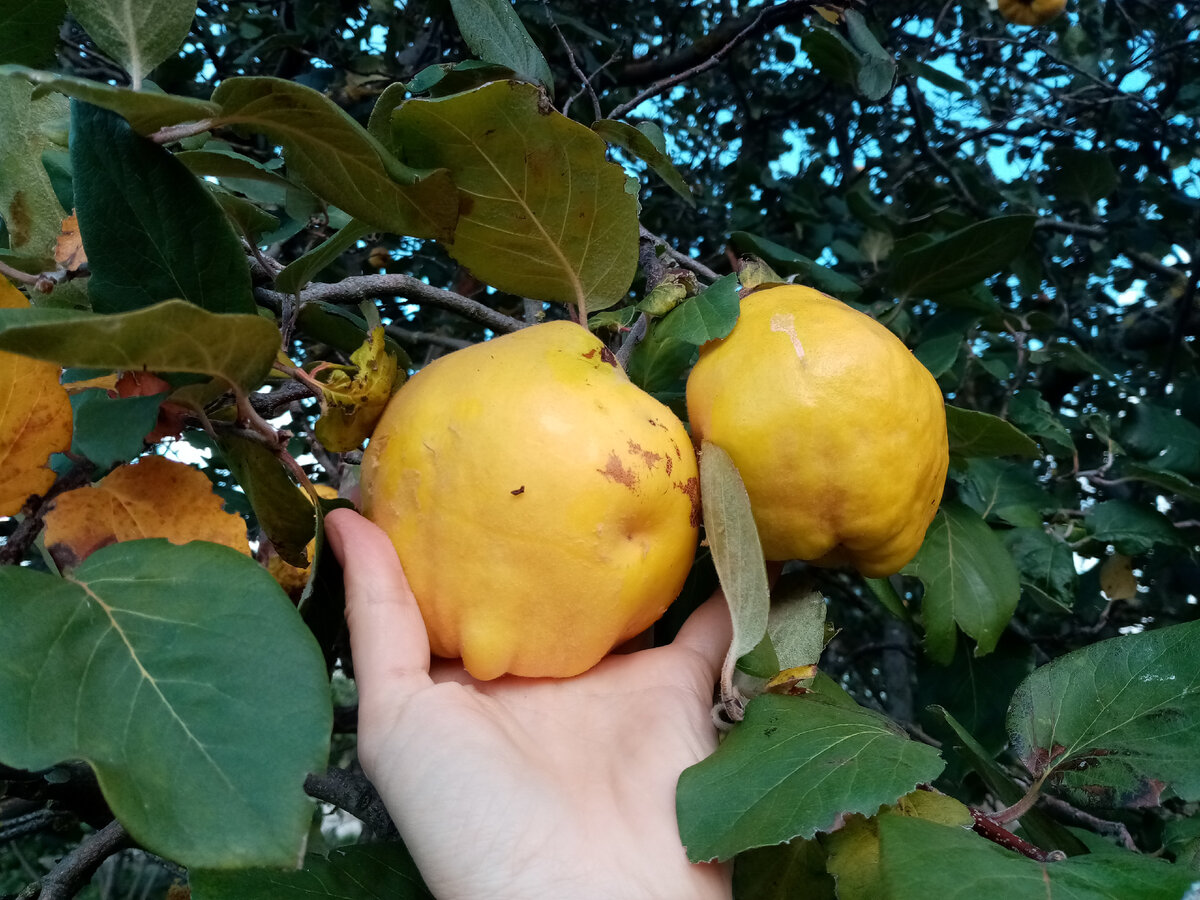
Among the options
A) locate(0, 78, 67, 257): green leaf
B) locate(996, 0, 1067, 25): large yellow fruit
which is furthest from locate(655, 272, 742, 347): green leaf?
locate(996, 0, 1067, 25): large yellow fruit

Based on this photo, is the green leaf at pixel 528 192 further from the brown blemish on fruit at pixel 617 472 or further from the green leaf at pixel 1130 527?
the green leaf at pixel 1130 527

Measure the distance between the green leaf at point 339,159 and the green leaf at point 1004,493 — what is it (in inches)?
51.1

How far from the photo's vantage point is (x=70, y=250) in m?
1.03

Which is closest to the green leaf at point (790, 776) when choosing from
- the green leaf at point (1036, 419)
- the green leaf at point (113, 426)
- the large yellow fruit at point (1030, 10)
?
the green leaf at point (113, 426)

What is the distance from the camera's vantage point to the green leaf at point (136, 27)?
0.81m

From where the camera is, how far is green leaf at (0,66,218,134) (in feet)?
2.08

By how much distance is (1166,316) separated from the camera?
10.2 ft

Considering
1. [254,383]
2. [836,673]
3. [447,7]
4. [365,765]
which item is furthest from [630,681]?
[836,673]

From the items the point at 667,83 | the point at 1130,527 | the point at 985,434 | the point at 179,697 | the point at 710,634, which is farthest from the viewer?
the point at 1130,527

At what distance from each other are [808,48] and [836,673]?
8.32 ft

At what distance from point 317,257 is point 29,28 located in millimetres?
384

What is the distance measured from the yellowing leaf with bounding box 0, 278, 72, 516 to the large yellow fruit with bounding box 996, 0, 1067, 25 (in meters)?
3.00

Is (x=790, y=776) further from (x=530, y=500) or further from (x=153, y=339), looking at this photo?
(x=153, y=339)

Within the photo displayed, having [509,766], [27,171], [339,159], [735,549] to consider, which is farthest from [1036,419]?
[27,171]
